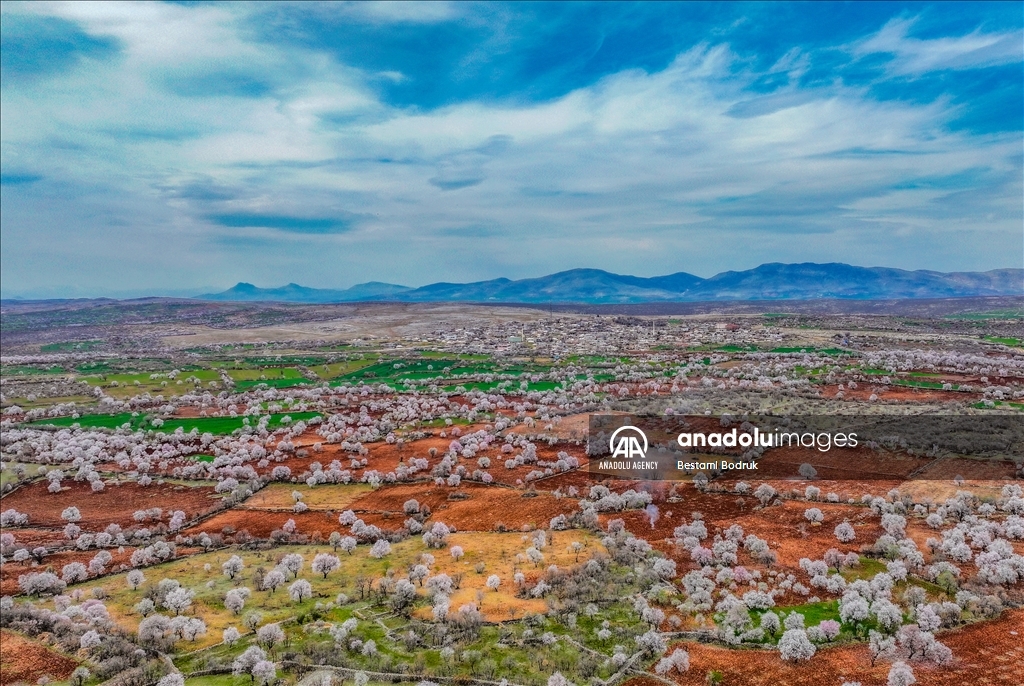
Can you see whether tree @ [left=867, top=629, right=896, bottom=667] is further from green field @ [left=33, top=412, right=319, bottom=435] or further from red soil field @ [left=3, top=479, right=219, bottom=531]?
green field @ [left=33, top=412, right=319, bottom=435]

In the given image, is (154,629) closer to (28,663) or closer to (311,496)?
(28,663)

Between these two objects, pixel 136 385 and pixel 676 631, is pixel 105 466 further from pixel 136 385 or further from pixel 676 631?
pixel 676 631

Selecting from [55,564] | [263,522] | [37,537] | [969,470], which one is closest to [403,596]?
[263,522]

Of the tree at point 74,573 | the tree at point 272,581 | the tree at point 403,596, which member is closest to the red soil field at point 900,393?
the tree at point 403,596

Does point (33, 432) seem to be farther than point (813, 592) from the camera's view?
Yes

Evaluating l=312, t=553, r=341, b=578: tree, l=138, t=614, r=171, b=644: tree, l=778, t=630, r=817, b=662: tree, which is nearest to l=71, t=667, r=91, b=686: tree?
l=138, t=614, r=171, b=644: tree

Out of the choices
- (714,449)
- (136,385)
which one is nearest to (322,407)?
(136,385)

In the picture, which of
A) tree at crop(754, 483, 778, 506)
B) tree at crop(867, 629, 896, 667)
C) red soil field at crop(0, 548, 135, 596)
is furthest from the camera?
tree at crop(754, 483, 778, 506)
